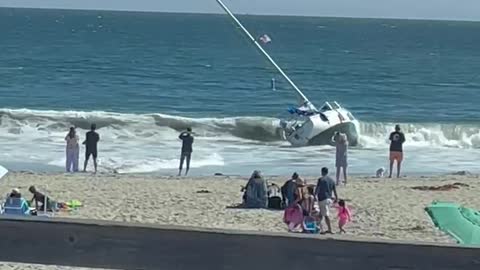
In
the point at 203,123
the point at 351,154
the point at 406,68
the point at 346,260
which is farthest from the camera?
the point at 406,68

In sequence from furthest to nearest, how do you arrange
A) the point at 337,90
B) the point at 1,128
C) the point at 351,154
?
the point at 337,90 → the point at 1,128 → the point at 351,154

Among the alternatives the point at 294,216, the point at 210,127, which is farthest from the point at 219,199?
the point at 210,127

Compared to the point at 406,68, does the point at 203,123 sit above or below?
below

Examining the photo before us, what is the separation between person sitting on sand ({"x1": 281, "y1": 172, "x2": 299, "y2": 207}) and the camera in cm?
1377

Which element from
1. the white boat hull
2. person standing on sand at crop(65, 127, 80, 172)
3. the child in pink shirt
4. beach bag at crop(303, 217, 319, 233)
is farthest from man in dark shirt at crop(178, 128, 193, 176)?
beach bag at crop(303, 217, 319, 233)

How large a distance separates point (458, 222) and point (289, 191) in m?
4.09

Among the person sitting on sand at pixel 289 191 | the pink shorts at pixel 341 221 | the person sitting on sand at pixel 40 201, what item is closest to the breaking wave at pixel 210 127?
the person sitting on sand at pixel 289 191

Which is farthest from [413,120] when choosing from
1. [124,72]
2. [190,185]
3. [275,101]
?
[124,72]

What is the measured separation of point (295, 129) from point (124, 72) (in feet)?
121

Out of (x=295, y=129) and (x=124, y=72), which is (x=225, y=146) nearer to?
(x=295, y=129)

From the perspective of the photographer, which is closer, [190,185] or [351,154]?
[190,185]

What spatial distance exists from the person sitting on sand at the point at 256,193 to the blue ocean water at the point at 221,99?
7.77 metres

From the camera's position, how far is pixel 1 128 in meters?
31.5

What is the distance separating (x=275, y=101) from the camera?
46375 mm
